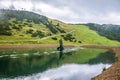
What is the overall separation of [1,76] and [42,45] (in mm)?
113991

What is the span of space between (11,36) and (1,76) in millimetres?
112129

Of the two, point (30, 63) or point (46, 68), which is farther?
point (30, 63)

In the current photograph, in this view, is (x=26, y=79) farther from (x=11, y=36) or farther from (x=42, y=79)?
(x=11, y=36)

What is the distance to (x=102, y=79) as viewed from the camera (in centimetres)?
5319

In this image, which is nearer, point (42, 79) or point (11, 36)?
point (42, 79)

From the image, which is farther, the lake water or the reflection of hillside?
the reflection of hillside

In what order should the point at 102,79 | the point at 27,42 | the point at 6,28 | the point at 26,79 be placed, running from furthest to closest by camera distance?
the point at 6,28 < the point at 27,42 < the point at 26,79 < the point at 102,79

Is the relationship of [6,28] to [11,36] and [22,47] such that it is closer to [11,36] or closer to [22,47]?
[11,36]

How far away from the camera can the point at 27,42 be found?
166 metres

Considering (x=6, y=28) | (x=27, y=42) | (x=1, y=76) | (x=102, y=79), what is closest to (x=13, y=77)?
(x=1, y=76)

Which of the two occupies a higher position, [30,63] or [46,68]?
[46,68]

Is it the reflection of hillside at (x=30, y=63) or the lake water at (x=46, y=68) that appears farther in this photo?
the reflection of hillside at (x=30, y=63)

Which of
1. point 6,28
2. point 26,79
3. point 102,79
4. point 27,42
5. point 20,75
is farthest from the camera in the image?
point 6,28

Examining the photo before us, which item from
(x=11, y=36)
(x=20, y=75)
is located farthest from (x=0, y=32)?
(x=20, y=75)
